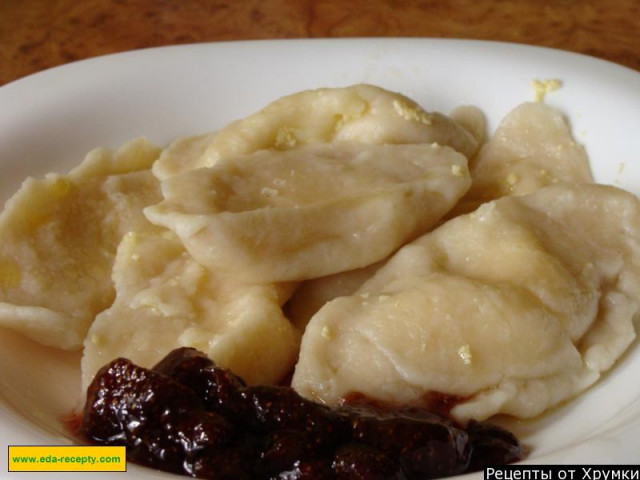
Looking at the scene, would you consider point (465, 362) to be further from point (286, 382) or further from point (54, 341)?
point (54, 341)

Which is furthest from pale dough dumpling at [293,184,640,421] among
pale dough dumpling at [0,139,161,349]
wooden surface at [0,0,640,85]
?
wooden surface at [0,0,640,85]

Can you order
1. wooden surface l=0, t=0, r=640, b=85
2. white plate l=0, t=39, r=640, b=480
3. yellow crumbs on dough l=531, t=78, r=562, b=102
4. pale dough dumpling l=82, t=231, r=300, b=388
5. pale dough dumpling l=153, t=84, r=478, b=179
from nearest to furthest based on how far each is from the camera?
pale dough dumpling l=82, t=231, r=300, b=388 < pale dough dumpling l=153, t=84, r=478, b=179 < white plate l=0, t=39, r=640, b=480 < yellow crumbs on dough l=531, t=78, r=562, b=102 < wooden surface l=0, t=0, r=640, b=85

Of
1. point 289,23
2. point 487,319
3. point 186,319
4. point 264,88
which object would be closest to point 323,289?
point 186,319

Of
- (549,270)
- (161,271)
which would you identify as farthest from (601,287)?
(161,271)

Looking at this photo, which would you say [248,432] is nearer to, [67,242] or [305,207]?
[305,207]

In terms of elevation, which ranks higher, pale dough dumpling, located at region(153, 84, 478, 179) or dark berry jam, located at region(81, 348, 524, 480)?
pale dough dumpling, located at region(153, 84, 478, 179)

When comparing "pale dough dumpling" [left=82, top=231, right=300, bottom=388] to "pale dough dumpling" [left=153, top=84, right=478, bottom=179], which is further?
"pale dough dumpling" [left=153, top=84, right=478, bottom=179]

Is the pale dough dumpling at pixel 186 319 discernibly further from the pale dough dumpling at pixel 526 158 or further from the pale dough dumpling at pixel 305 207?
the pale dough dumpling at pixel 526 158

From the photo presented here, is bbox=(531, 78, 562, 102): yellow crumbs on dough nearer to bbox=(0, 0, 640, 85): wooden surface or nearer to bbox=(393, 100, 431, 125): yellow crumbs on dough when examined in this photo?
bbox=(393, 100, 431, 125): yellow crumbs on dough

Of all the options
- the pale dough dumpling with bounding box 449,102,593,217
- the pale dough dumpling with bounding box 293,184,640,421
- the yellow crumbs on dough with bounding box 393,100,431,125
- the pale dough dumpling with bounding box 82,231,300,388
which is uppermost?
the yellow crumbs on dough with bounding box 393,100,431,125
